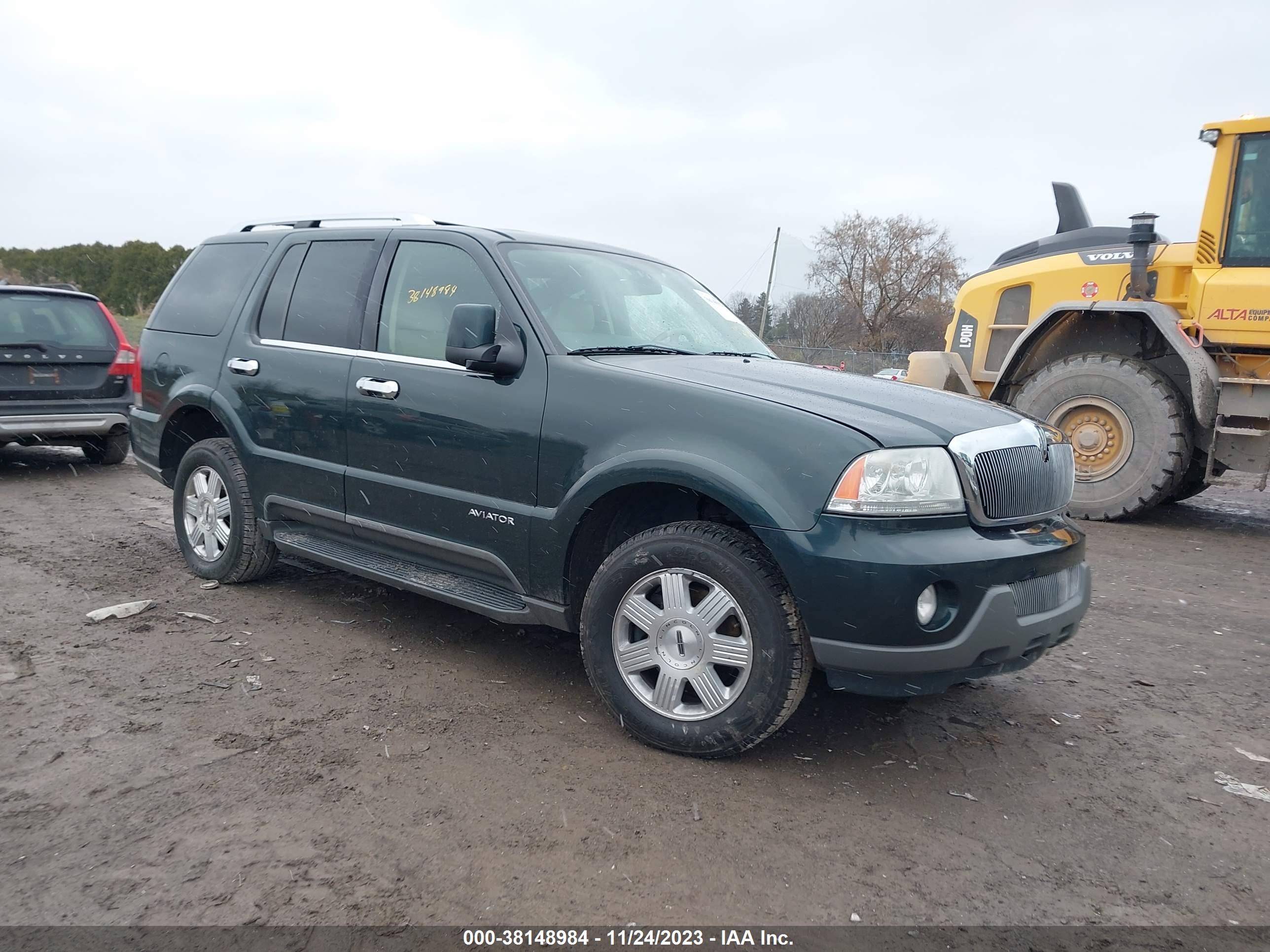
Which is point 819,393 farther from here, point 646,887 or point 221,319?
point 221,319

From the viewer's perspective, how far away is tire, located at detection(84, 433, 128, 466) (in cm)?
926

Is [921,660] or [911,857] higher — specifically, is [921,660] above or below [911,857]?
above

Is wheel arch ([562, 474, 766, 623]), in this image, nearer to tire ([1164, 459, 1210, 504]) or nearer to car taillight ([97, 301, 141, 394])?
tire ([1164, 459, 1210, 504])

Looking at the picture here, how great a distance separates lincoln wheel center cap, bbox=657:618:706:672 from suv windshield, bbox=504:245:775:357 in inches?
48.4

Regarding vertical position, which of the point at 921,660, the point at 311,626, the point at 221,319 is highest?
the point at 221,319

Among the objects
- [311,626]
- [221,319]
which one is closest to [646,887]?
[311,626]

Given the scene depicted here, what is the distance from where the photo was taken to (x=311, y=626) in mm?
4551

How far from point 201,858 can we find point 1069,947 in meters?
2.27

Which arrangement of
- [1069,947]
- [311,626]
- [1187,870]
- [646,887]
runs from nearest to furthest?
[1069,947] → [646,887] → [1187,870] → [311,626]

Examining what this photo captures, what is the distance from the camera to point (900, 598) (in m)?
2.85

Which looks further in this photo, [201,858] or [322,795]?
[322,795]

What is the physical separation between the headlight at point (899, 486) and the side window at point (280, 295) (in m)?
3.15

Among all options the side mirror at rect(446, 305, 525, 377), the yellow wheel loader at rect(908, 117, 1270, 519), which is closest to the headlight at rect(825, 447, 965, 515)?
the side mirror at rect(446, 305, 525, 377)

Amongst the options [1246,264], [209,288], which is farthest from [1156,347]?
[209,288]
